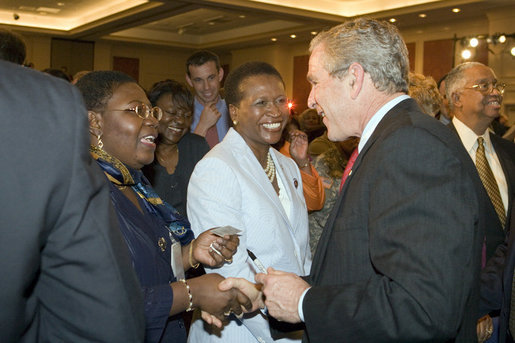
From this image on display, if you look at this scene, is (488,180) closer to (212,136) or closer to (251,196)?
(251,196)

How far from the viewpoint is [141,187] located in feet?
6.50

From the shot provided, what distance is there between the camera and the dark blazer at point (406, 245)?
3.90 ft

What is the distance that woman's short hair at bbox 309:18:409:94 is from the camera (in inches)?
58.0

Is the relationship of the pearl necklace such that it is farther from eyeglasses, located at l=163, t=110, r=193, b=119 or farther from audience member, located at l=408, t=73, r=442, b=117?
audience member, located at l=408, t=73, r=442, b=117

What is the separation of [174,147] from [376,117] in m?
2.08

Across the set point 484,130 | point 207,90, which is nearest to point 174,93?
point 207,90

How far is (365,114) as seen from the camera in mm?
1538

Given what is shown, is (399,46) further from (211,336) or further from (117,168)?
(211,336)

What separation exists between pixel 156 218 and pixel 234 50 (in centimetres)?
1404

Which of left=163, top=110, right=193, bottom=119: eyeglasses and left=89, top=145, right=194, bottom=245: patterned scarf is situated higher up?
left=163, top=110, right=193, bottom=119: eyeglasses

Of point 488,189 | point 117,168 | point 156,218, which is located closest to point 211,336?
point 156,218

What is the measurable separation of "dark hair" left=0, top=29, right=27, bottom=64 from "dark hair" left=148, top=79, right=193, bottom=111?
1.02 m

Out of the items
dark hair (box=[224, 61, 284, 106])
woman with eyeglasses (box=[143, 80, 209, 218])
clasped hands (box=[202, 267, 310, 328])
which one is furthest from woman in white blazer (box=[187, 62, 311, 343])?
woman with eyeglasses (box=[143, 80, 209, 218])

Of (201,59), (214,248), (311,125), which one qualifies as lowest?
(214,248)
